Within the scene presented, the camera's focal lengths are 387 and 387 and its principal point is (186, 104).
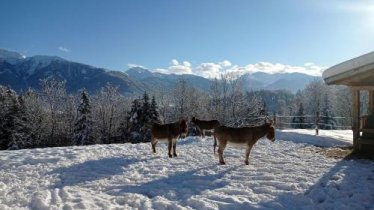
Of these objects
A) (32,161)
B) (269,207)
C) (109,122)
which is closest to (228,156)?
(269,207)

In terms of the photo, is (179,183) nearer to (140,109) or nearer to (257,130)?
(257,130)

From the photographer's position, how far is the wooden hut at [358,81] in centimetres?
1206

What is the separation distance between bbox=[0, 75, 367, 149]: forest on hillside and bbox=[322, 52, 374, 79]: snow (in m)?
30.8

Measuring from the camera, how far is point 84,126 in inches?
2005

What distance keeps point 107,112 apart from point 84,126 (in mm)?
12090

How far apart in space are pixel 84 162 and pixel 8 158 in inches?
122

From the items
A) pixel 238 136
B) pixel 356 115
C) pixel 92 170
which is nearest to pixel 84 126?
pixel 92 170

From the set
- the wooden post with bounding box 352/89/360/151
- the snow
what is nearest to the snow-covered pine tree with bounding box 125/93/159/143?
the wooden post with bounding box 352/89/360/151

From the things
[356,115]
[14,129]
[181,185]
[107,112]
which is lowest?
[181,185]

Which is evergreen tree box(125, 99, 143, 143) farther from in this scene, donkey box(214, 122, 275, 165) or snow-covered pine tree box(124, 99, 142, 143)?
donkey box(214, 122, 275, 165)

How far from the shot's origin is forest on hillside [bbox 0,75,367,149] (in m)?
47.9

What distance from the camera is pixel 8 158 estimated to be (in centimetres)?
1417

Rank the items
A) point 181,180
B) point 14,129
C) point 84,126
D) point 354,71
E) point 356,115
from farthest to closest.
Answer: point 84,126 → point 14,129 → point 356,115 → point 354,71 → point 181,180

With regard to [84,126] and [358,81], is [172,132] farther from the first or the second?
[84,126]
